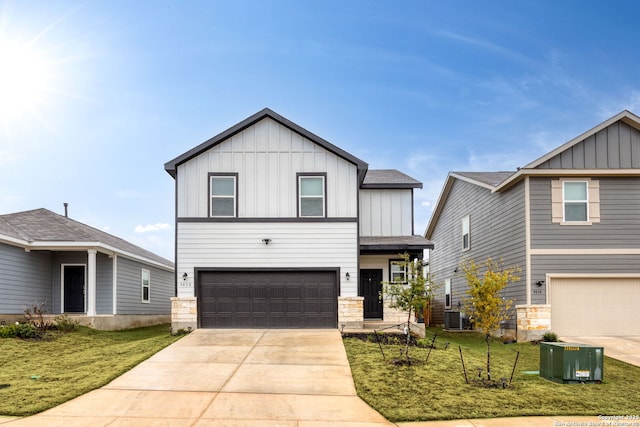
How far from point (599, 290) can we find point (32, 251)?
19804mm

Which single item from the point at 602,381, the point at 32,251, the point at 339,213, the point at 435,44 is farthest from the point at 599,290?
the point at 32,251

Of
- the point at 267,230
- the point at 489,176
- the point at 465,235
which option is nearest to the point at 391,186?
the point at 489,176

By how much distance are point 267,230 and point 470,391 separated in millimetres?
9894

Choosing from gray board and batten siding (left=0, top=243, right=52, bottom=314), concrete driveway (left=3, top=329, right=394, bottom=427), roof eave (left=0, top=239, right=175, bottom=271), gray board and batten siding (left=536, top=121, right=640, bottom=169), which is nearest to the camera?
concrete driveway (left=3, top=329, right=394, bottom=427)

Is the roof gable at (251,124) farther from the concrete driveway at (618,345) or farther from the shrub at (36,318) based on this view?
the concrete driveway at (618,345)

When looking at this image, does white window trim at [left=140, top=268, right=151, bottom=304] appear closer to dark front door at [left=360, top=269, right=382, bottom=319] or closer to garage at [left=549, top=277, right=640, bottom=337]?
dark front door at [left=360, top=269, right=382, bottom=319]

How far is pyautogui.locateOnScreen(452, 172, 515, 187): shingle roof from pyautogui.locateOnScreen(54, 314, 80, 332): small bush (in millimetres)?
15701

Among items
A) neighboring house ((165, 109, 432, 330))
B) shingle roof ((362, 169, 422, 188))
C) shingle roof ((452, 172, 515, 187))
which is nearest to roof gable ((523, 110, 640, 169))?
shingle roof ((452, 172, 515, 187))

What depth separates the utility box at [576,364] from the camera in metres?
11.8

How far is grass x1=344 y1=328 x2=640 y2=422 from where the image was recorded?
32.2ft

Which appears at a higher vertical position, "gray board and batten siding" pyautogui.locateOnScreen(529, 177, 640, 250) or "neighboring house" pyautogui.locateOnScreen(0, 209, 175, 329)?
"gray board and batten siding" pyautogui.locateOnScreen(529, 177, 640, 250)

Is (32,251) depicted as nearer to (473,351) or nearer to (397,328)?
(397,328)

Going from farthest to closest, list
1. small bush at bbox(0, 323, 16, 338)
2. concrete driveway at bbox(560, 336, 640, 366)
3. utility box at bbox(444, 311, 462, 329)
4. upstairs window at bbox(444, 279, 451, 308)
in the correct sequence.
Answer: upstairs window at bbox(444, 279, 451, 308)
utility box at bbox(444, 311, 462, 329)
small bush at bbox(0, 323, 16, 338)
concrete driveway at bbox(560, 336, 640, 366)

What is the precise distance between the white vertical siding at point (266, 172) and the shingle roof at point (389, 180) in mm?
2667
